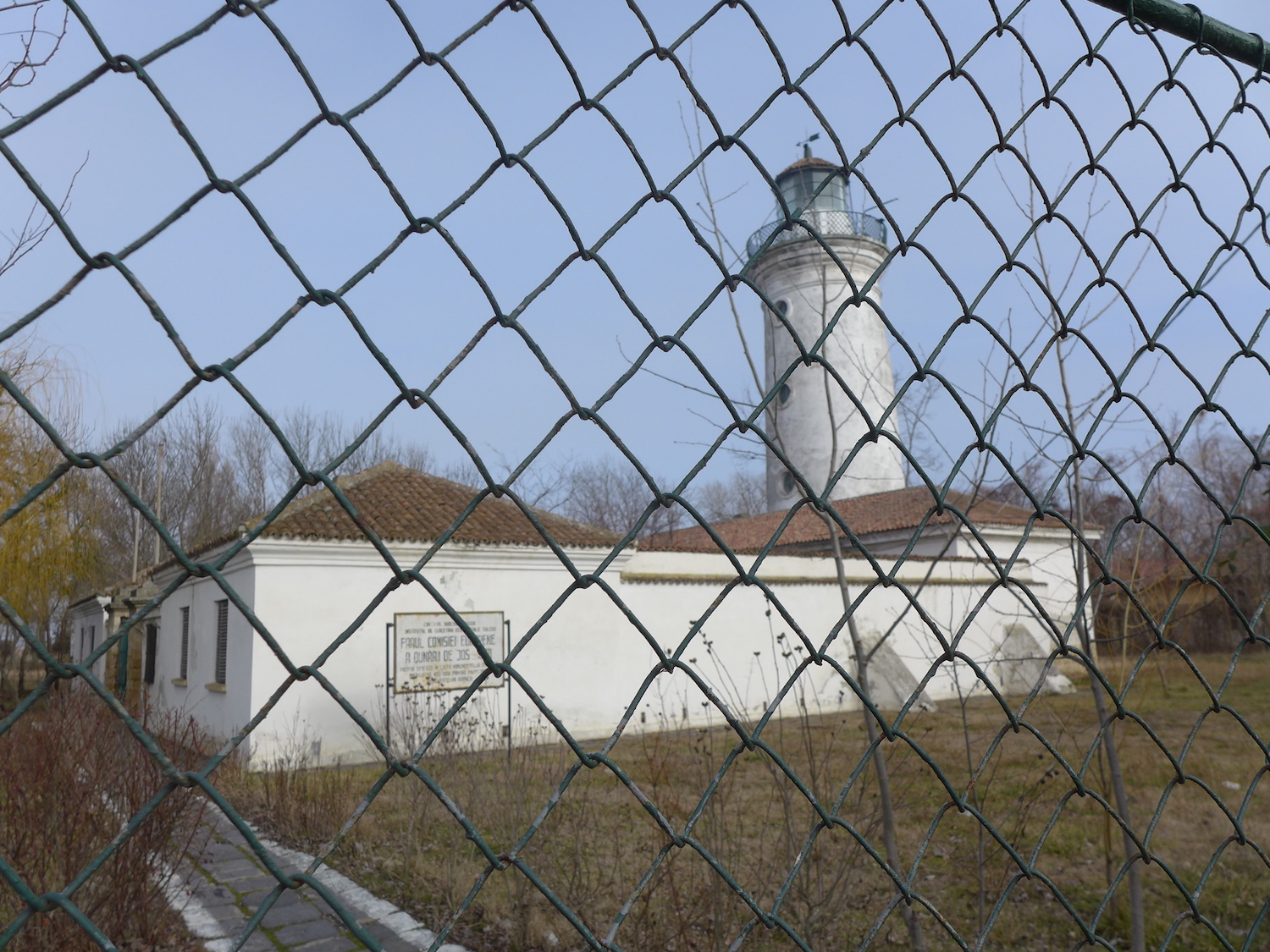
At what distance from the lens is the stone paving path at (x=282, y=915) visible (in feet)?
13.1

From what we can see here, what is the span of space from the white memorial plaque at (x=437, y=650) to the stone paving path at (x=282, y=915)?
4.52m

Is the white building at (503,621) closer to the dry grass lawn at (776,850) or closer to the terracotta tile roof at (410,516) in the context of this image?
the terracotta tile roof at (410,516)

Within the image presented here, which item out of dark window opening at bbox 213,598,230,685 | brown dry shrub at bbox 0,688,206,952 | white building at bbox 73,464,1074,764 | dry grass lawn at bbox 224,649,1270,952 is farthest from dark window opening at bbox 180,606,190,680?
brown dry shrub at bbox 0,688,206,952

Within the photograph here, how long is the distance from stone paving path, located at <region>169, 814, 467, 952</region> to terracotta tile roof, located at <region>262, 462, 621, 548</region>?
17.2ft

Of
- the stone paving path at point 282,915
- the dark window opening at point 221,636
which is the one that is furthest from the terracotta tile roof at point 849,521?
the stone paving path at point 282,915

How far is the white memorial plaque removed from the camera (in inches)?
400

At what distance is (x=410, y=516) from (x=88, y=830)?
26.8 feet

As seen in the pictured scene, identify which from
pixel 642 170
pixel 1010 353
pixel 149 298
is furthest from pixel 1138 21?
pixel 149 298

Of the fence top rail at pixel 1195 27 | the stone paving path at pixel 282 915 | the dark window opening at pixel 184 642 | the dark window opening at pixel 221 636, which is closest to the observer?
the fence top rail at pixel 1195 27

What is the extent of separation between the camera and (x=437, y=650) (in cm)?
1052

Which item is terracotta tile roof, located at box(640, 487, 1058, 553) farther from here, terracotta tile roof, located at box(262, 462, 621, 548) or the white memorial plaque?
the white memorial plaque

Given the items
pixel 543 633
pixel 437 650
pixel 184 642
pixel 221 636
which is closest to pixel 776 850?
pixel 437 650

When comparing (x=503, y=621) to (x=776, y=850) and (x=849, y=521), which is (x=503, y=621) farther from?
(x=849, y=521)

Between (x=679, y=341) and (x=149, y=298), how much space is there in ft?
1.67
